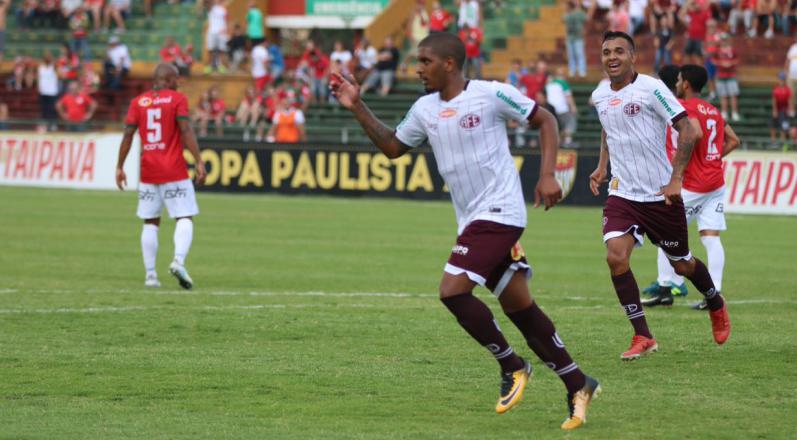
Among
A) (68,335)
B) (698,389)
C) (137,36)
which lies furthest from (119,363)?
(137,36)

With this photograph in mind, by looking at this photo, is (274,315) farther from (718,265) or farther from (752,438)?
(752,438)

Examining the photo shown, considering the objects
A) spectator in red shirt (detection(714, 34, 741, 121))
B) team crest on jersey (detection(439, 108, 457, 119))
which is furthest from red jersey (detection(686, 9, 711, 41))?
team crest on jersey (detection(439, 108, 457, 119))

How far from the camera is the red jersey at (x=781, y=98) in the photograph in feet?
103

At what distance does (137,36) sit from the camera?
141 feet

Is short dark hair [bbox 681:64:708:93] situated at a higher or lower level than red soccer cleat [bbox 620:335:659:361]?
higher

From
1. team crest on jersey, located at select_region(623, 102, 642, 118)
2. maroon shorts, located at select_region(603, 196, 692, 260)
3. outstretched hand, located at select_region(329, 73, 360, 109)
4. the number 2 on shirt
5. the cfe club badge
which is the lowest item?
the cfe club badge

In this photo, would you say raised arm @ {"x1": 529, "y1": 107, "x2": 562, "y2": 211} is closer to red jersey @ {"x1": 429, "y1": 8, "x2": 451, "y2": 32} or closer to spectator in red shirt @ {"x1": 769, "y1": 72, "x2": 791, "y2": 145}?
spectator in red shirt @ {"x1": 769, "y1": 72, "x2": 791, "y2": 145}

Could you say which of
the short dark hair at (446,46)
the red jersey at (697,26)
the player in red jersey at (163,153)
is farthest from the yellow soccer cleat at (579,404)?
the red jersey at (697,26)

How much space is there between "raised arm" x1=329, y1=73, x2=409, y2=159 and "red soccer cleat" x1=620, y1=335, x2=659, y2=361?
105 inches

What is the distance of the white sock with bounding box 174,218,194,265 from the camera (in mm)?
14347

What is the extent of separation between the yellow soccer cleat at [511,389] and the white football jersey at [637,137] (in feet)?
9.66

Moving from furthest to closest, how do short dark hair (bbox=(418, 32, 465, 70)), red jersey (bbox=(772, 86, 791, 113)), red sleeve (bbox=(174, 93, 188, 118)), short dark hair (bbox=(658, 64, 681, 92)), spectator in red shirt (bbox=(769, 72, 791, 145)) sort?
1. red jersey (bbox=(772, 86, 791, 113))
2. spectator in red shirt (bbox=(769, 72, 791, 145))
3. red sleeve (bbox=(174, 93, 188, 118))
4. short dark hair (bbox=(658, 64, 681, 92))
5. short dark hair (bbox=(418, 32, 465, 70))

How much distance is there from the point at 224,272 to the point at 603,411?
29.7 feet

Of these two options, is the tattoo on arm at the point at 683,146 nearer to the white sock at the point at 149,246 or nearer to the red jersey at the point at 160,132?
the red jersey at the point at 160,132
